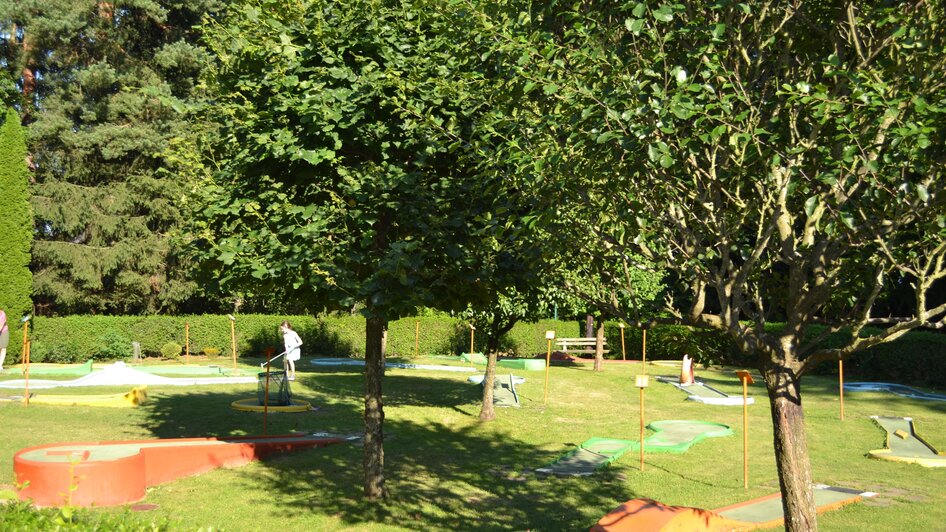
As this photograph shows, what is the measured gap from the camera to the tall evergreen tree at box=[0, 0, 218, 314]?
1444 inches

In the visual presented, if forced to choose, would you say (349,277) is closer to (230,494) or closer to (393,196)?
(393,196)

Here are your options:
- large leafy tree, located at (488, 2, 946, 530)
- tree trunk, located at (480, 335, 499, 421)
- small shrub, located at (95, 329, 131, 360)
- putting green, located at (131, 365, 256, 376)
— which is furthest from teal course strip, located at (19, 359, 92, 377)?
large leafy tree, located at (488, 2, 946, 530)

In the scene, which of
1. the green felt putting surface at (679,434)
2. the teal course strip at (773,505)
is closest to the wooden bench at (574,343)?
the green felt putting surface at (679,434)

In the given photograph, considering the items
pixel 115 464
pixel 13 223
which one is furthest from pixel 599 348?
pixel 115 464

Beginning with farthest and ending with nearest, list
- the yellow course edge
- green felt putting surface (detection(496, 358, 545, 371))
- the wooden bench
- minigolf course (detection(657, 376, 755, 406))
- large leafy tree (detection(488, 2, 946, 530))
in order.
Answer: the wooden bench < green felt putting surface (detection(496, 358, 545, 371)) < minigolf course (detection(657, 376, 755, 406)) < the yellow course edge < large leafy tree (detection(488, 2, 946, 530))

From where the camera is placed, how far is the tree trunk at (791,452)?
6.82 m

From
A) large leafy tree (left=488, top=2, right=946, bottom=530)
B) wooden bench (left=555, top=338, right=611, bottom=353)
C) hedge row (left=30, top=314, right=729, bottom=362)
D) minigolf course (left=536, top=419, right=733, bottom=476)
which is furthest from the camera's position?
wooden bench (left=555, top=338, right=611, bottom=353)

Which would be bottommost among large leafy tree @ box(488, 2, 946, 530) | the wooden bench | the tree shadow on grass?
the tree shadow on grass

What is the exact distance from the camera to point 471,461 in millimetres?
14320

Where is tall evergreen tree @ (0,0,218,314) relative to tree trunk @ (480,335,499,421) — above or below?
above

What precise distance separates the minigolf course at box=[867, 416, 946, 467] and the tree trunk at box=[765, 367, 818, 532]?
9010 millimetres

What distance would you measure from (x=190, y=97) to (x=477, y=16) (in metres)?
34.6

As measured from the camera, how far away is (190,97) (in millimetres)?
39500

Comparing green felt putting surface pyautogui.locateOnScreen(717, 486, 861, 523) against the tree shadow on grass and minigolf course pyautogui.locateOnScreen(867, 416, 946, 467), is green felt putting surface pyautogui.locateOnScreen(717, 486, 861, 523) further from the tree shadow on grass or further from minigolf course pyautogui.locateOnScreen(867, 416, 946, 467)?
minigolf course pyautogui.locateOnScreen(867, 416, 946, 467)
